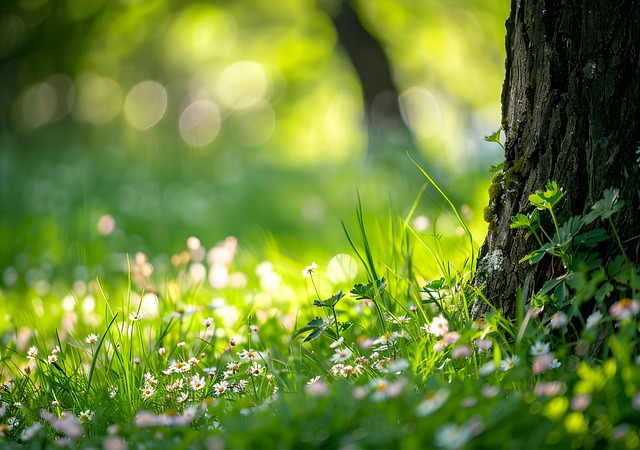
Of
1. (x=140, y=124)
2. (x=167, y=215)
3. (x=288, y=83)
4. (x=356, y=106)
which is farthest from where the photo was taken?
(x=140, y=124)

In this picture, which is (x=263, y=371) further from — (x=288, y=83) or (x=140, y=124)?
(x=140, y=124)

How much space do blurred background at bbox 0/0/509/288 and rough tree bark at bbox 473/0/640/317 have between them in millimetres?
985

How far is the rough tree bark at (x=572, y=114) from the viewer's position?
2.21 m

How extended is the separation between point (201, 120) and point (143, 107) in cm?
217

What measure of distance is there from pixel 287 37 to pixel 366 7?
175 inches

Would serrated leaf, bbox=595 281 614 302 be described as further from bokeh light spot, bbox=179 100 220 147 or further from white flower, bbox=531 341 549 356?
bokeh light spot, bbox=179 100 220 147

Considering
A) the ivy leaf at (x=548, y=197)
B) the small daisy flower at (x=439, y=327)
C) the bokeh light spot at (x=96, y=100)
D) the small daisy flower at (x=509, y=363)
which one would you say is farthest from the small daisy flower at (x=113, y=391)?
the bokeh light spot at (x=96, y=100)

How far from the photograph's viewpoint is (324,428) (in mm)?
1627

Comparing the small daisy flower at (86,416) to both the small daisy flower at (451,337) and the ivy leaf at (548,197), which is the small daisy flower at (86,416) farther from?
the ivy leaf at (548,197)

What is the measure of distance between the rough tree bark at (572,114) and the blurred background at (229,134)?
0.98 metres

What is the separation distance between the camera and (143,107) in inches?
935

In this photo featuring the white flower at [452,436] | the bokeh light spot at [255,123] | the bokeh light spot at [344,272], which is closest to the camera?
the white flower at [452,436]

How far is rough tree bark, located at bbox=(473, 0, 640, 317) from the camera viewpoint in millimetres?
2211

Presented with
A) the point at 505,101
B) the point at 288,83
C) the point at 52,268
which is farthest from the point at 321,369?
the point at 288,83
